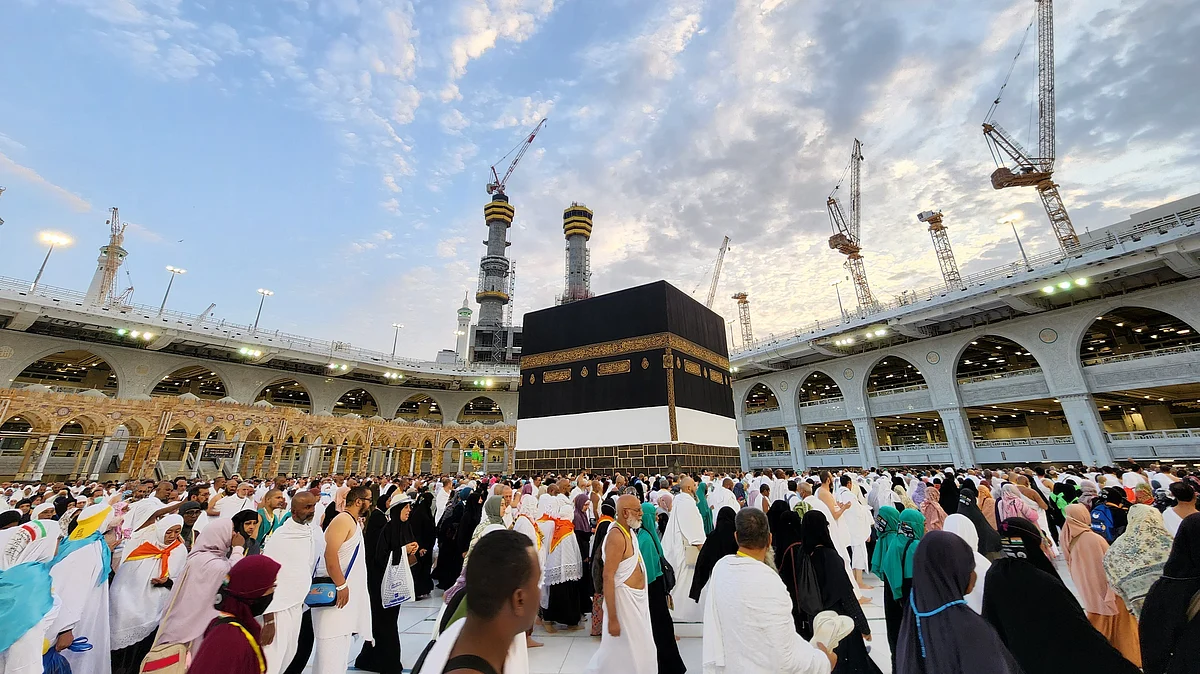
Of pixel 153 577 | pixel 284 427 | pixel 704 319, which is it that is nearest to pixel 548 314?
pixel 704 319

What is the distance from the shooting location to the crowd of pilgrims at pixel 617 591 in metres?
1.52

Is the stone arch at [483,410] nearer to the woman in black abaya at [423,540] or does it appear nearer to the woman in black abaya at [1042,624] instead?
the woman in black abaya at [423,540]

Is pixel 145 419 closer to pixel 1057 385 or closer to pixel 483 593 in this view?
pixel 483 593

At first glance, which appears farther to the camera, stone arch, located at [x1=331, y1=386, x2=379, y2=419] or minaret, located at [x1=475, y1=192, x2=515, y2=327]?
minaret, located at [x1=475, y1=192, x2=515, y2=327]

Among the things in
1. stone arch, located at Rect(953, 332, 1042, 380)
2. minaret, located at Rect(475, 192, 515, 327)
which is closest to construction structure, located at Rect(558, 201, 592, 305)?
minaret, located at Rect(475, 192, 515, 327)

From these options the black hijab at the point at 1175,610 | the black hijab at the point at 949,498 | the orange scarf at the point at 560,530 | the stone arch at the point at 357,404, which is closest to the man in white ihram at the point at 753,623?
the black hijab at the point at 1175,610

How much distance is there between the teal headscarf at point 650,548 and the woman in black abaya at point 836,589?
90 cm

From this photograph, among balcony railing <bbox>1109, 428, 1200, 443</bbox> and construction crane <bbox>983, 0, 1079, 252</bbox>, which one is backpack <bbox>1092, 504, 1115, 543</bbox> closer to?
balcony railing <bbox>1109, 428, 1200, 443</bbox>

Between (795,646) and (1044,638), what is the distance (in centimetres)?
81

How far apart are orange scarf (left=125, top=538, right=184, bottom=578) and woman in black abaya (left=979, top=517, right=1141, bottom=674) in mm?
4447

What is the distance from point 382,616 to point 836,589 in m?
3.01

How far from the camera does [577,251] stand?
46812 mm

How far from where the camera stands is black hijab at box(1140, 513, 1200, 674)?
156 cm

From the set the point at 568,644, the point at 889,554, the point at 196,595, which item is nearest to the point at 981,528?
the point at 889,554
